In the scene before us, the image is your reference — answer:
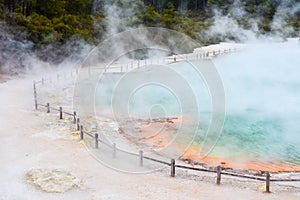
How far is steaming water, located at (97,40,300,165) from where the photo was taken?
13797 millimetres

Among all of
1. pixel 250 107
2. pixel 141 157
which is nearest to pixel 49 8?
pixel 250 107

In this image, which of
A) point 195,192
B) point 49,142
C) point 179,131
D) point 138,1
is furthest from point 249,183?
point 138,1

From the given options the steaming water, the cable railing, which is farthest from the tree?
the cable railing

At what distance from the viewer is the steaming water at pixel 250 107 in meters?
13.8

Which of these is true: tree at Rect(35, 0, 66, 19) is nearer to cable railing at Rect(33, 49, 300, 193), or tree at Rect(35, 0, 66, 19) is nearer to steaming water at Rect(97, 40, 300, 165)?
steaming water at Rect(97, 40, 300, 165)

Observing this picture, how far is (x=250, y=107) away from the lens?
19609 millimetres

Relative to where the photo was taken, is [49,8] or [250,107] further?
[49,8]

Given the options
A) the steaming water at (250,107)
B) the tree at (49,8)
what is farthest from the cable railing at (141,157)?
the tree at (49,8)

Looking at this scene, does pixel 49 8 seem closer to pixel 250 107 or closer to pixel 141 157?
pixel 250 107

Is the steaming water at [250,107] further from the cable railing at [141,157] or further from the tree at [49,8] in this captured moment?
the tree at [49,8]

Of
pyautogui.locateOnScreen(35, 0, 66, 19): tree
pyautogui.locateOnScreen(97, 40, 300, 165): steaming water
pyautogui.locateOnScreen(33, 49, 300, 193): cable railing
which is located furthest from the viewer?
pyautogui.locateOnScreen(35, 0, 66, 19): tree

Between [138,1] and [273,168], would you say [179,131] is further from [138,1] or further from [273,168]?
[138,1]

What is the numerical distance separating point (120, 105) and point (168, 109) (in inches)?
92.2

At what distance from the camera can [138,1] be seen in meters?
44.7
